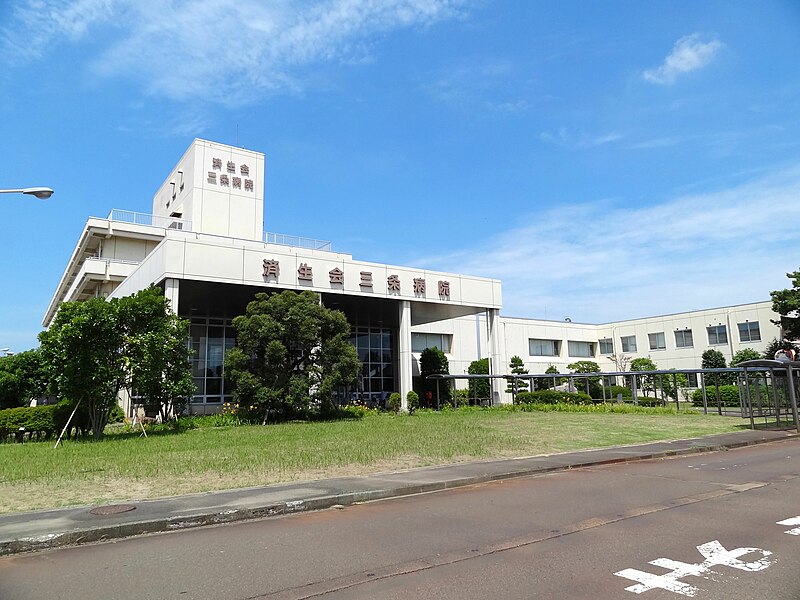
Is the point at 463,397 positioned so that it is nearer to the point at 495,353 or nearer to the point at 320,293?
the point at 495,353

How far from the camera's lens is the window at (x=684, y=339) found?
52.2 m

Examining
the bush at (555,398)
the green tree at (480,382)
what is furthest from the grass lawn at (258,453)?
the green tree at (480,382)

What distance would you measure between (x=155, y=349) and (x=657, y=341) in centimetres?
4842

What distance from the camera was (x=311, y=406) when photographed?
2534cm

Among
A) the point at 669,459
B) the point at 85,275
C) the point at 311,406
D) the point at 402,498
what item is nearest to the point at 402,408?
the point at 311,406

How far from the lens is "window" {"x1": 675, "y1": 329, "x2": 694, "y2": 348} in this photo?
2055 inches

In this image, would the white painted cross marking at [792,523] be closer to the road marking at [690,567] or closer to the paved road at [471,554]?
the paved road at [471,554]

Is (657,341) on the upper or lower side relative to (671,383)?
upper

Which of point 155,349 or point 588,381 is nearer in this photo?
point 155,349

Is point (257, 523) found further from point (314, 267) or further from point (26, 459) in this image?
point (314, 267)

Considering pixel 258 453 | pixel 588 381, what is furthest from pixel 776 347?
pixel 258 453

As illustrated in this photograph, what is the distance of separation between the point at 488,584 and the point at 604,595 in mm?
932

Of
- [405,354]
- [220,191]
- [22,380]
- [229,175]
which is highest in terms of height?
[229,175]

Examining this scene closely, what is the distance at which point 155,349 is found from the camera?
19.8 metres
